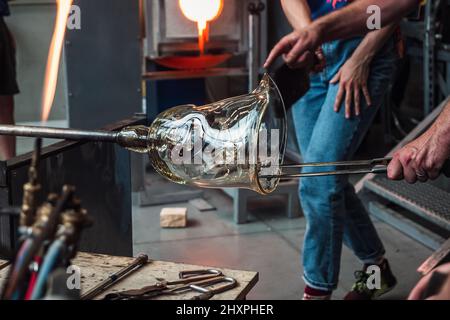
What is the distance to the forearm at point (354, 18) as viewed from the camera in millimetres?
2312

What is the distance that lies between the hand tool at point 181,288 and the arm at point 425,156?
52 cm

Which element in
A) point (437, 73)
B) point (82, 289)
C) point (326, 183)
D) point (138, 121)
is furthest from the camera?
point (437, 73)

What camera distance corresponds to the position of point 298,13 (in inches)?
108

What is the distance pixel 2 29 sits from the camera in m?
3.97

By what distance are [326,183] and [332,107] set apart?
11.2 inches

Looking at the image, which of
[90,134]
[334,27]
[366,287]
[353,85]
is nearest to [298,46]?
[334,27]

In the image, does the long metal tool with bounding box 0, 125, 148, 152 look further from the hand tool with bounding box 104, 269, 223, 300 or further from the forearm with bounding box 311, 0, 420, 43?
the forearm with bounding box 311, 0, 420, 43

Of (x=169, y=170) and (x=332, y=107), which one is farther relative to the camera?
(x=332, y=107)

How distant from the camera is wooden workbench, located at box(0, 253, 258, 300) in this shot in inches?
57.4

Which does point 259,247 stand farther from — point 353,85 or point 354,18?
point 354,18

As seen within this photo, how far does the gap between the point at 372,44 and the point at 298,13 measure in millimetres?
304

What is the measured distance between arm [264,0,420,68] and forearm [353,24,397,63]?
97 mm
